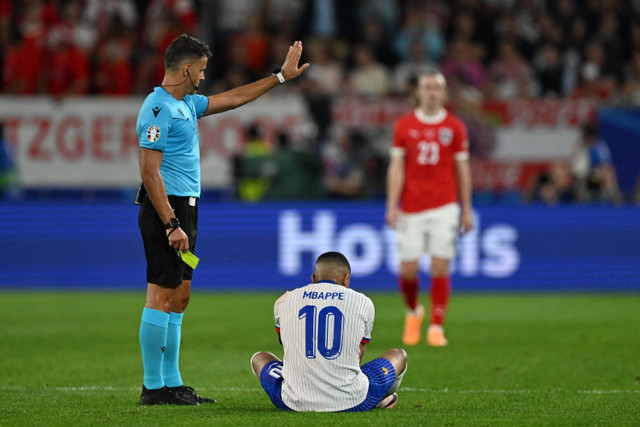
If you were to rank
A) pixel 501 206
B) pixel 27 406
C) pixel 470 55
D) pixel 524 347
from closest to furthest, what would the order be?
1. pixel 27 406
2. pixel 524 347
3. pixel 501 206
4. pixel 470 55

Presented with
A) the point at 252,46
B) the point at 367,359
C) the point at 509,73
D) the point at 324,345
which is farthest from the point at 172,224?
the point at 509,73

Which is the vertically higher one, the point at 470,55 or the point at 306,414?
the point at 470,55

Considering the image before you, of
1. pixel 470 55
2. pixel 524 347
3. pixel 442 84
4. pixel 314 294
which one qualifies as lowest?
pixel 524 347

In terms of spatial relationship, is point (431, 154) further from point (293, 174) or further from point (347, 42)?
point (347, 42)

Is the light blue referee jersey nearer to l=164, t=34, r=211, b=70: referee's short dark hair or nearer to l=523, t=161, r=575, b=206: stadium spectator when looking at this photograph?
l=164, t=34, r=211, b=70: referee's short dark hair

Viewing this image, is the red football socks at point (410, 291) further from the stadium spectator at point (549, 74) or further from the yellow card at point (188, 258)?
the stadium spectator at point (549, 74)

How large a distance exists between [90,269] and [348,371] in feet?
30.5

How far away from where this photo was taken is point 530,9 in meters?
19.7

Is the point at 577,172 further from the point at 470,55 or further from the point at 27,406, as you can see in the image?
the point at 27,406

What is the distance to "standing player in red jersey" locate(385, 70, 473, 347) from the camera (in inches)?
378

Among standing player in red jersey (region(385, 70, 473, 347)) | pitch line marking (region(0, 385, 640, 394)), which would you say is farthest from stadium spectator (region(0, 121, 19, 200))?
pitch line marking (region(0, 385, 640, 394))

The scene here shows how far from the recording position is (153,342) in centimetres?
630

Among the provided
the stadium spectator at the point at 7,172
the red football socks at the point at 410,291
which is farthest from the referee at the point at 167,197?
the stadium spectator at the point at 7,172

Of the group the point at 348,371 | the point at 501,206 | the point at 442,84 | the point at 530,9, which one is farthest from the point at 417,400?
the point at 530,9
